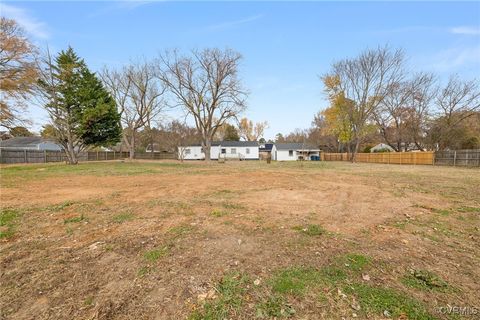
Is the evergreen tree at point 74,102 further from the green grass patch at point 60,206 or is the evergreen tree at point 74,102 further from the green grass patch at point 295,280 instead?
the green grass patch at point 295,280

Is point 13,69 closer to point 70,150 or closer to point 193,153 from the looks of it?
point 70,150

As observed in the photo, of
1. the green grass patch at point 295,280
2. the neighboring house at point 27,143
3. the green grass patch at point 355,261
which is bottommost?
the green grass patch at point 295,280

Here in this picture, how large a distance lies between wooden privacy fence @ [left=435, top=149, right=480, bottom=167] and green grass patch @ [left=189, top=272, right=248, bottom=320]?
2605 centimetres

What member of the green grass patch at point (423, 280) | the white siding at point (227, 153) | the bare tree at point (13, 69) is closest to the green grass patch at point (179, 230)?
the green grass patch at point (423, 280)

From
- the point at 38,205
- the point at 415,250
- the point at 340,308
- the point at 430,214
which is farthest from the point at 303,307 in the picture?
the point at 38,205

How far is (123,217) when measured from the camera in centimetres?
458

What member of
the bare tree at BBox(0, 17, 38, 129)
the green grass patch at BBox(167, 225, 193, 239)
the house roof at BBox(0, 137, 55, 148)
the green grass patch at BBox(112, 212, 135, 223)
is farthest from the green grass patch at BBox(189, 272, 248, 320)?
the house roof at BBox(0, 137, 55, 148)

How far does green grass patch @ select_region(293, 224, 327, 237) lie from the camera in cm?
370

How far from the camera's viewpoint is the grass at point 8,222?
12.1 ft

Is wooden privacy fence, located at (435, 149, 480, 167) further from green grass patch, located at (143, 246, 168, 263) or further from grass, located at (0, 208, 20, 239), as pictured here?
grass, located at (0, 208, 20, 239)

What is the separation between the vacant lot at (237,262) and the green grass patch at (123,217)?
0.13ft

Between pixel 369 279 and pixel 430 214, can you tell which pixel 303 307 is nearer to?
pixel 369 279

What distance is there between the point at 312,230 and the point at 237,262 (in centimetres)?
155

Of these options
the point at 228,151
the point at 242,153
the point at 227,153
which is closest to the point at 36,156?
the point at 227,153
